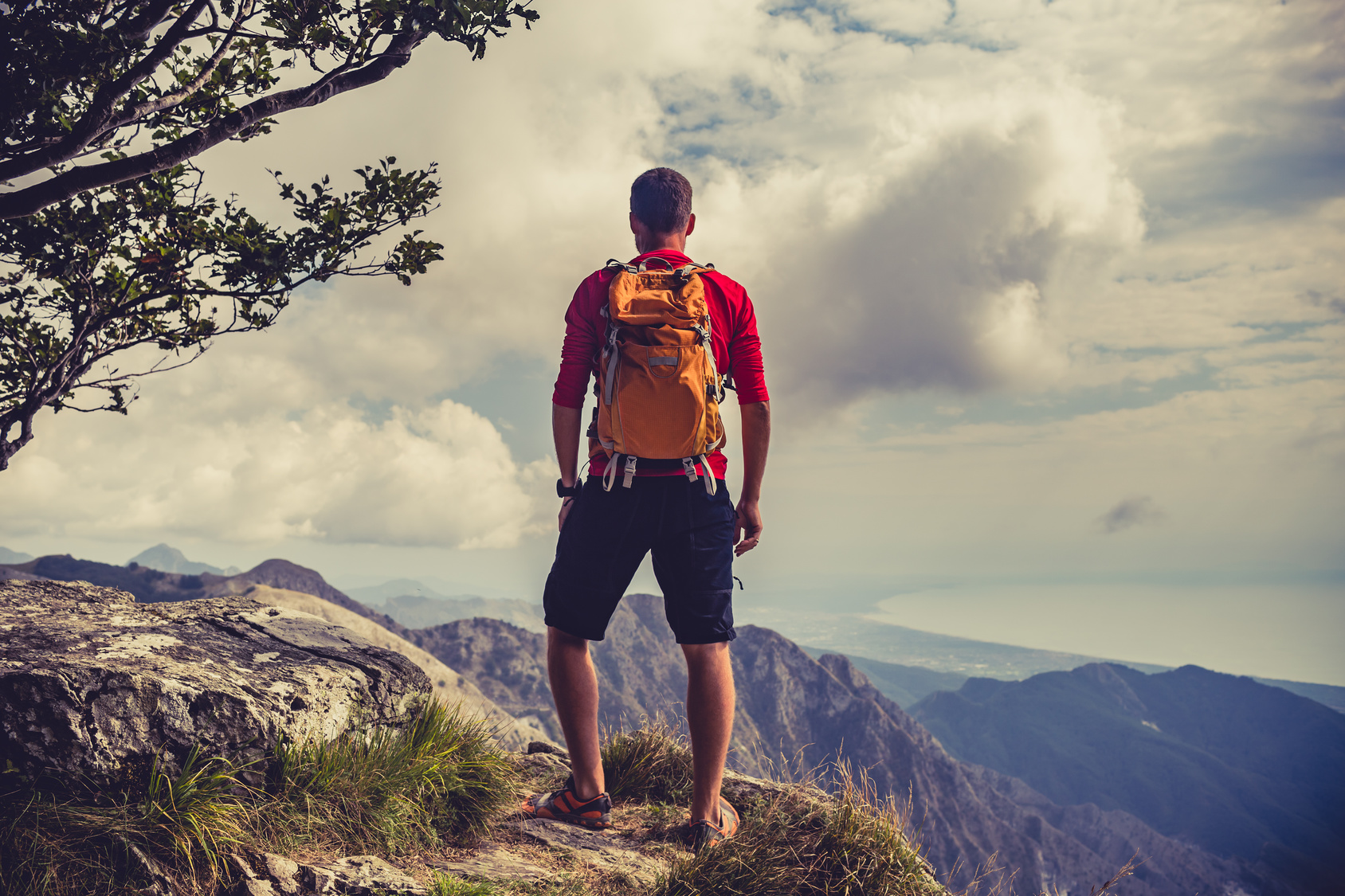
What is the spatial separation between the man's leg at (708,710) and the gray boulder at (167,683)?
2.40m

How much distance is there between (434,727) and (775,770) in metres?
2.93

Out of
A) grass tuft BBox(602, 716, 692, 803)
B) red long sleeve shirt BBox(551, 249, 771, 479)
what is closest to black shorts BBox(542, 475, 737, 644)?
red long sleeve shirt BBox(551, 249, 771, 479)

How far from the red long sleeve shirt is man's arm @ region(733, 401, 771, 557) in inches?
3.9

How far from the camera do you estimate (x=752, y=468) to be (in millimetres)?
5176

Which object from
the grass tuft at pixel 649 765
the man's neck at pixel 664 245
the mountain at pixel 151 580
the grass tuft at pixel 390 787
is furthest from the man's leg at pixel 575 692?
the mountain at pixel 151 580

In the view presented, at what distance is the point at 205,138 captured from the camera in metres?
6.17

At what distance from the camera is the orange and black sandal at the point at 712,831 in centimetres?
501

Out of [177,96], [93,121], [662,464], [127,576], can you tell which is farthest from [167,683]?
[127,576]

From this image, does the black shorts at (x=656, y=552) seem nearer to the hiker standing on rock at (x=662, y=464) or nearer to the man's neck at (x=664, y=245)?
the hiker standing on rock at (x=662, y=464)

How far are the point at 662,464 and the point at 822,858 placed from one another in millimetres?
2681

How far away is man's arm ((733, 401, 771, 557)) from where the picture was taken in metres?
5.07

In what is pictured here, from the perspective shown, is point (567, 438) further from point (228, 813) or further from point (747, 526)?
point (228, 813)

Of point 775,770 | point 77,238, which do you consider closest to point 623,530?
point 775,770

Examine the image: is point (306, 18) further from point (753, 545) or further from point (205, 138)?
point (753, 545)
